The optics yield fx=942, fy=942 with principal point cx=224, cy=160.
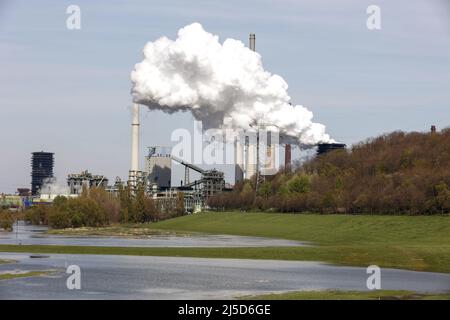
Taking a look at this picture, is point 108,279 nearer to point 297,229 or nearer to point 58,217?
point 297,229

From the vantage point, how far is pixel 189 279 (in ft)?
230

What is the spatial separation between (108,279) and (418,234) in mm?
56770

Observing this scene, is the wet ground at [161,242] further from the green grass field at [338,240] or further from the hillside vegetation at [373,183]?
the hillside vegetation at [373,183]

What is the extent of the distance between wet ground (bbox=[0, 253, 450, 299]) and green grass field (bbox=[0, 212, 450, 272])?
17.6 feet

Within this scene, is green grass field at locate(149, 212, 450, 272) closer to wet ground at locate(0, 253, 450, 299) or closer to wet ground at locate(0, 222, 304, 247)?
wet ground at locate(0, 253, 450, 299)

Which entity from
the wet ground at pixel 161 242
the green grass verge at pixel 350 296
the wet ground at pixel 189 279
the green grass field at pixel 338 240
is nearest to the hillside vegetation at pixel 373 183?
the green grass field at pixel 338 240

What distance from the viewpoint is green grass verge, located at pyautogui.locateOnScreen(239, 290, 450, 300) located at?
191 feet

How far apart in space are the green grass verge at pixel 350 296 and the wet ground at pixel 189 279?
2.42 m

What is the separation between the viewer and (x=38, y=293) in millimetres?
60812

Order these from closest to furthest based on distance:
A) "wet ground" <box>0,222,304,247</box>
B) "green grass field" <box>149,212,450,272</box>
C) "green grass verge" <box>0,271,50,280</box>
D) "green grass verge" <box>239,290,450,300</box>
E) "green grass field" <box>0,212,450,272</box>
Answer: "green grass verge" <box>239,290,450,300</box> → "green grass verge" <box>0,271,50,280</box> → "green grass field" <box>149,212,450,272</box> → "green grass field" <box>0,212,450,272</box> → "wet ground" <box>0,222,304,247</box>

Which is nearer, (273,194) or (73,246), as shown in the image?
(73,246)

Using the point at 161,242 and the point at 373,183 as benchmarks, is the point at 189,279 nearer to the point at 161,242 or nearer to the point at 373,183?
the point at 161,242

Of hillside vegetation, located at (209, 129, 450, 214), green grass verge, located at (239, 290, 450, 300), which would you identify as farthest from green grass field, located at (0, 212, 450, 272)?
green grass verge, located at (239, 290, 450, 300)
